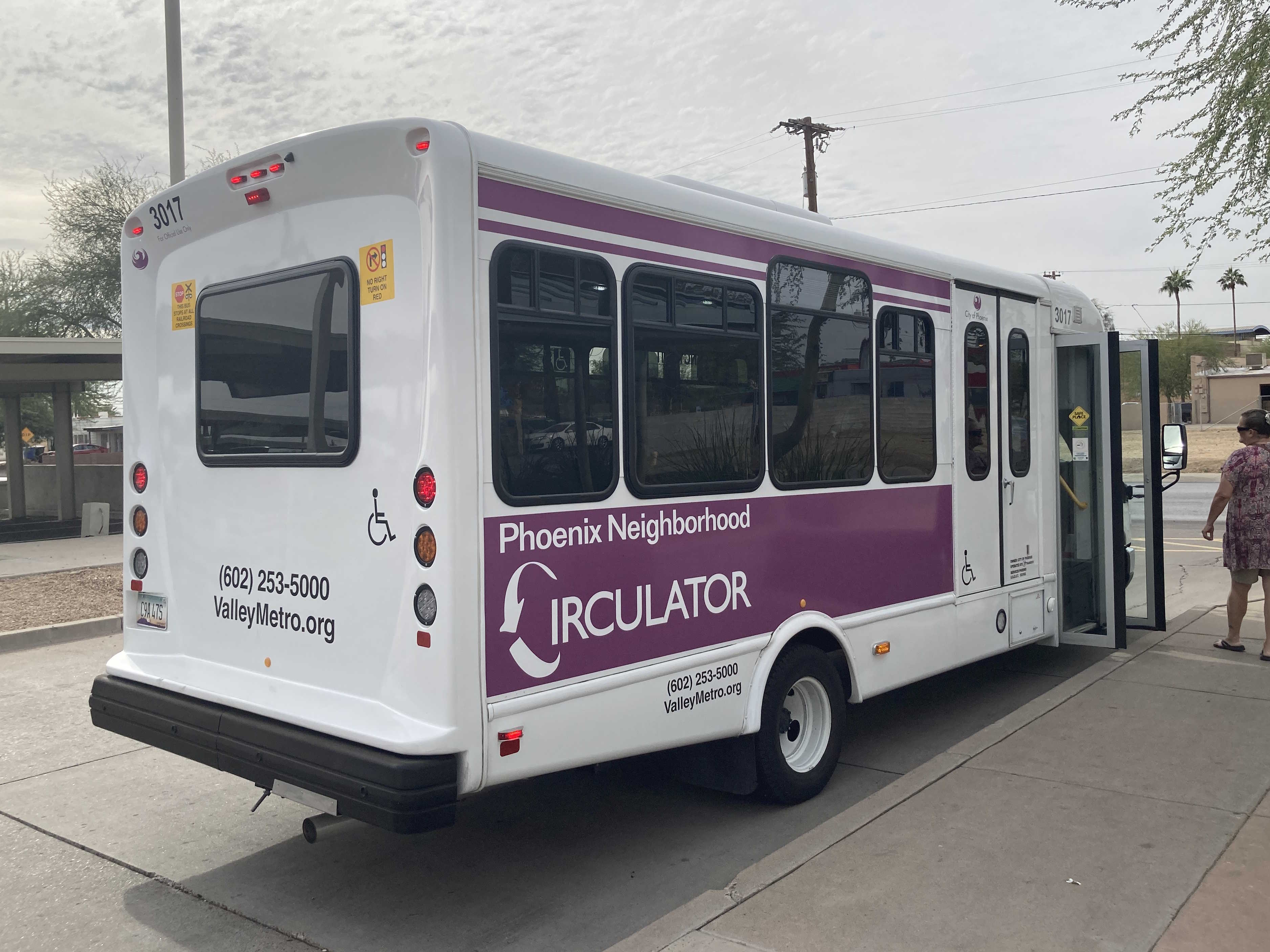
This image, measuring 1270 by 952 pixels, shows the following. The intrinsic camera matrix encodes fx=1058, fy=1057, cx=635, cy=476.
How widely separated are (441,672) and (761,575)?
1749mm

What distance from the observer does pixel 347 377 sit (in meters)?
3.88

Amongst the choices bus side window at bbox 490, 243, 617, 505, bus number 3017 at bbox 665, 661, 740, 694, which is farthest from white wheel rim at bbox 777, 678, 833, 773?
bus side window at bbox 490, 243, 617, 505

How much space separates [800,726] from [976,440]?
7.53 feet

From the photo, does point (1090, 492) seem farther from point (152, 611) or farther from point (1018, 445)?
point (152, 611)

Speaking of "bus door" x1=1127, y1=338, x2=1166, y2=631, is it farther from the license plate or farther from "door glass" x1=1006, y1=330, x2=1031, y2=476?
the license plate

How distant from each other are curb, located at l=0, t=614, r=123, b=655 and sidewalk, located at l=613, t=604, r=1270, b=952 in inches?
266

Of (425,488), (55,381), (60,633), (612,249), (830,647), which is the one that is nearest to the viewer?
(425,488)

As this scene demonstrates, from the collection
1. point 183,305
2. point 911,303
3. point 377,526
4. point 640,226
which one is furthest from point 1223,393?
point 377,526

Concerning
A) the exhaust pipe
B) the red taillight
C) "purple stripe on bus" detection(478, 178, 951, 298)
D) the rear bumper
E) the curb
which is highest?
"purple stripe on bus" detection(478, 178, 951, 298)

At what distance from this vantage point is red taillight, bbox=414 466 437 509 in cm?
356

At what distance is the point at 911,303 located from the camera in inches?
230

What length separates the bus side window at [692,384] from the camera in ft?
13.8

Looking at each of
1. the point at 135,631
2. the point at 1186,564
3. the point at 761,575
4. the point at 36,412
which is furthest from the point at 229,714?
the point at 36,412

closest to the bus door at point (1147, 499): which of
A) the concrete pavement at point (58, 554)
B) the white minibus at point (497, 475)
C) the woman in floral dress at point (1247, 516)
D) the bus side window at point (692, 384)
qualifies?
the woman in floral dress at point (1247, 516)
